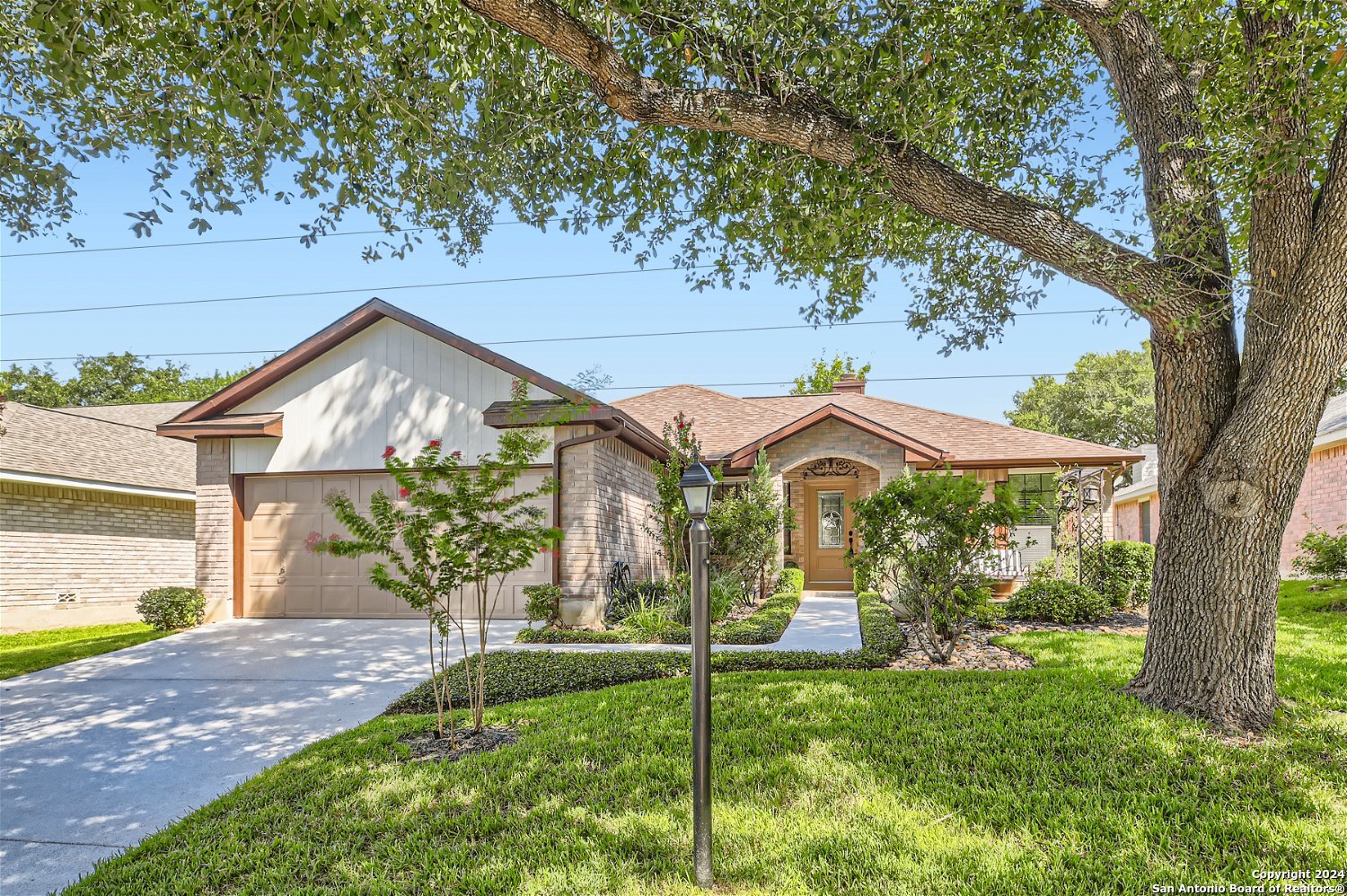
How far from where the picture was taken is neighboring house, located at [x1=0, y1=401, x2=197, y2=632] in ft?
38.1

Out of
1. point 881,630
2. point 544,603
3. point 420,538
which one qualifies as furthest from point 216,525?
point 881,630

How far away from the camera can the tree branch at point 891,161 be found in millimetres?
4297

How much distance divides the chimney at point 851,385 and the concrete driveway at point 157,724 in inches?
480

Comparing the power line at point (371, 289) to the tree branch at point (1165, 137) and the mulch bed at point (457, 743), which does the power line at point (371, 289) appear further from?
the mulch bed at point (457, 743)

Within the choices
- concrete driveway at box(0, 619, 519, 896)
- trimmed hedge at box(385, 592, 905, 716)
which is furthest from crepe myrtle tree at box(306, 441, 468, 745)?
concrete driveway at box(0, 619, 519, 896)

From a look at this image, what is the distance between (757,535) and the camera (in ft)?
39.8

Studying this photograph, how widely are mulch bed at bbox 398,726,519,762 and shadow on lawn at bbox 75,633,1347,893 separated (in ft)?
0.46

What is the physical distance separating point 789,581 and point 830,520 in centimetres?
257

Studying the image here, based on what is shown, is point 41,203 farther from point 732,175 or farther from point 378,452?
point 378,452

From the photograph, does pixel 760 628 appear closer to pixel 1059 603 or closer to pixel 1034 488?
pixel 1059 603

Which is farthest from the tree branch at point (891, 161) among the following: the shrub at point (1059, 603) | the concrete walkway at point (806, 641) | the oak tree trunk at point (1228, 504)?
the shrub at point (1059, 603)

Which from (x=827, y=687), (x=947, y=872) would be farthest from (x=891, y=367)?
(x=947, y=872)

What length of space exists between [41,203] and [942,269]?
7.82 meters

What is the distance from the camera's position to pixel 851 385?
18.7 metres
